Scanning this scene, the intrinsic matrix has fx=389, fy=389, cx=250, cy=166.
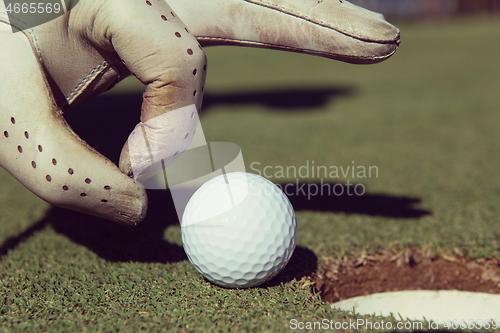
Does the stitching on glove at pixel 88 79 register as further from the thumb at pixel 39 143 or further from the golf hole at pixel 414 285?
the golf hole at pixel 414 285

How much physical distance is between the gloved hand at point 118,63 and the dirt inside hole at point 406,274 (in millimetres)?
1054


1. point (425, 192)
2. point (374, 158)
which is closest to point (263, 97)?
point (374, 158)

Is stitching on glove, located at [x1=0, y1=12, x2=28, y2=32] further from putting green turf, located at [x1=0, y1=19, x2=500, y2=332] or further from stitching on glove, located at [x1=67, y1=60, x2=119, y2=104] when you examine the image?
putting green turf, located at [x1=0, y1=19, x2=500, y2=332]

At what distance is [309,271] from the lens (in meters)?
1.95

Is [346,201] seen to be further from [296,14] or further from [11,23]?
[11,23]

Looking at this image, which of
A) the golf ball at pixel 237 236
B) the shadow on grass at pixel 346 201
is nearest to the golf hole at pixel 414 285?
the golf ball at pixel 237 236

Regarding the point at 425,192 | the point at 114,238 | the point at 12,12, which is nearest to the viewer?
the point at 12,12

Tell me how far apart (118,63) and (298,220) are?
57.0 inches

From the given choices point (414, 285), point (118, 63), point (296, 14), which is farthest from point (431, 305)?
point (118, 63)

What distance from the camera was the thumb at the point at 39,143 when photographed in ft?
5.03

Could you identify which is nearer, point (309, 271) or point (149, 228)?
point (309, 271)

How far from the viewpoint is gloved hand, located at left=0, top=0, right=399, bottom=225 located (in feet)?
5.03

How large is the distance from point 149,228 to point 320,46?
1490 millimetres

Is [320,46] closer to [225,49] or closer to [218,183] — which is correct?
[218,183]
